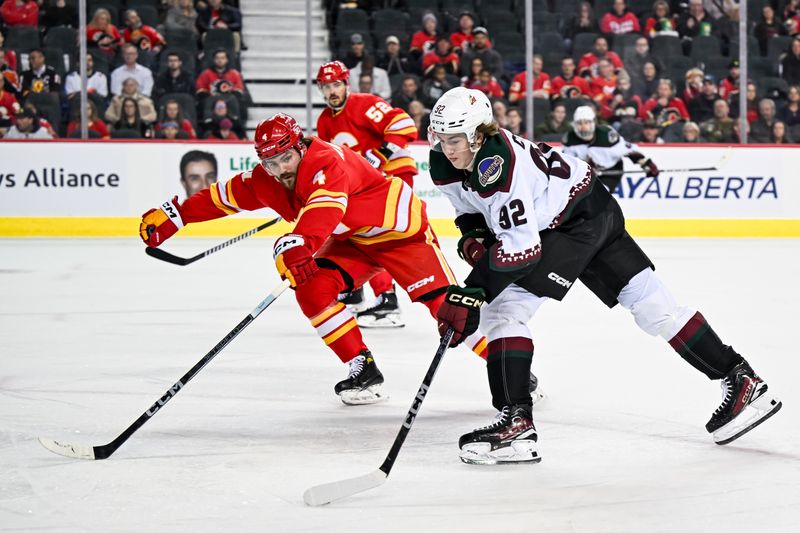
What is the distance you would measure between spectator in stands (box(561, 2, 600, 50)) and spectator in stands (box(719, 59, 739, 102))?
3.77 ft

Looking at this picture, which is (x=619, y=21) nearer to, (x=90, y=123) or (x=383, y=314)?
(x=90, y=123)

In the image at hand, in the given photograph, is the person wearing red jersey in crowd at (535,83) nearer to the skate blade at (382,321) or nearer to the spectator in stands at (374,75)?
the spectator in stands at (374,75)

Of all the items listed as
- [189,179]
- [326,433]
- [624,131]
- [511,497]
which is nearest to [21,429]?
[326,433]

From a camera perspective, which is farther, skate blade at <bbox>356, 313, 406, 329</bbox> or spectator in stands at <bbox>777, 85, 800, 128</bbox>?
spectator in stands at <bbox>777, 85, 800, 128</bbox>

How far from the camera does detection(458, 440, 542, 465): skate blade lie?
3.06 m

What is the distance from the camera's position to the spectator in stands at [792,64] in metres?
10.2

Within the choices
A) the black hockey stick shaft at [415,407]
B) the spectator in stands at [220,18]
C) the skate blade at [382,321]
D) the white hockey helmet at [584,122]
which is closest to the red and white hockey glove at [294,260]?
the black hockey stick shaft at [415,407]

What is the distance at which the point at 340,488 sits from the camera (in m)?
2.71

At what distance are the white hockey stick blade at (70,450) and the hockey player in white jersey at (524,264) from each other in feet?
3.21

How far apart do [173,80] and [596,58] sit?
11.7ft

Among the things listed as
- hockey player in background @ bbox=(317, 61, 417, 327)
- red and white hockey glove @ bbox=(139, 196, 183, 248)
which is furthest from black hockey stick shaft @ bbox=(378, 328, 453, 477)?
hockey player in background @ bbox=(317, 61, 417, 327)

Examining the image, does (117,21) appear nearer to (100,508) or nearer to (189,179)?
(189,179)

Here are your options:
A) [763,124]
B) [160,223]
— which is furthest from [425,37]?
[160,223]

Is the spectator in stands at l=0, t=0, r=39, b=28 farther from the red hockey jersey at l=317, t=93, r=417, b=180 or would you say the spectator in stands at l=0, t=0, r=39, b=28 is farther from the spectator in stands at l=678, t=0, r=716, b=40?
the spectator in stands at l=678, t=0, r=716, b=40
